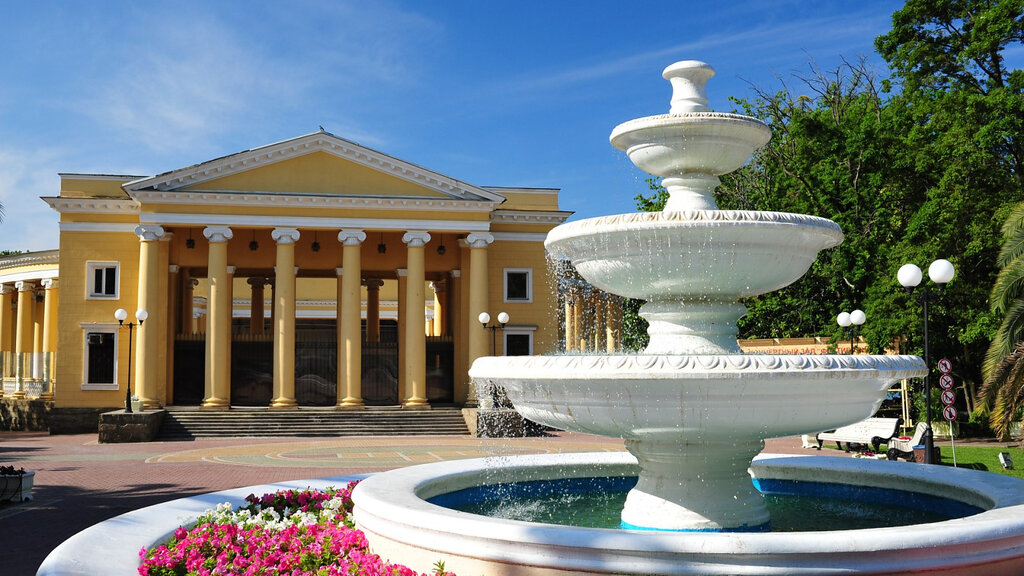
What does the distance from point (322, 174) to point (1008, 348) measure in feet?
78.4

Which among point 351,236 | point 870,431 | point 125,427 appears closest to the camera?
point 870,431

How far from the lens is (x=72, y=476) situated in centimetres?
1850

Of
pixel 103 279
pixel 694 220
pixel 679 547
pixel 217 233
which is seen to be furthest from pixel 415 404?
pixel 679 547

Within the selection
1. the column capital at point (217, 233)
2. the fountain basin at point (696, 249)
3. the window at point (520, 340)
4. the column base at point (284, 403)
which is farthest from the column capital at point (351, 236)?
the fountain basin at point (696, 249)

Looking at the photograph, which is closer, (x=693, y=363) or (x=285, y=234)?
(x=693, y=363)

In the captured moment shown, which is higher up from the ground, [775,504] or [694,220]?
[694,220]

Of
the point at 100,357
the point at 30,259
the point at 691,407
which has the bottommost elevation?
the point at 691,407

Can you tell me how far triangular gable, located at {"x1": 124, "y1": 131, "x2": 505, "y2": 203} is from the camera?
33281 mm

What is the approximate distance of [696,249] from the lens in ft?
22.3

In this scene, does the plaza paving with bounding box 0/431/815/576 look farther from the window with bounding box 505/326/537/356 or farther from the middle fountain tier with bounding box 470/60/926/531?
the window with bounding box 505/326/537/356

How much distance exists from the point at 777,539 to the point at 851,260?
29221 millimetres

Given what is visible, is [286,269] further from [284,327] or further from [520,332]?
[520,332]

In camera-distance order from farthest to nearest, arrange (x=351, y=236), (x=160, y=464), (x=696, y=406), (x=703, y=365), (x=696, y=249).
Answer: (x=351, y=236) < (x=160, y=464) < (x=696, y=249) < (x=696, y=406) < (x=703, y=365)

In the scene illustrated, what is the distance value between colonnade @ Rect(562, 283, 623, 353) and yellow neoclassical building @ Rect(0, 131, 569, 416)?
3.92 feet
